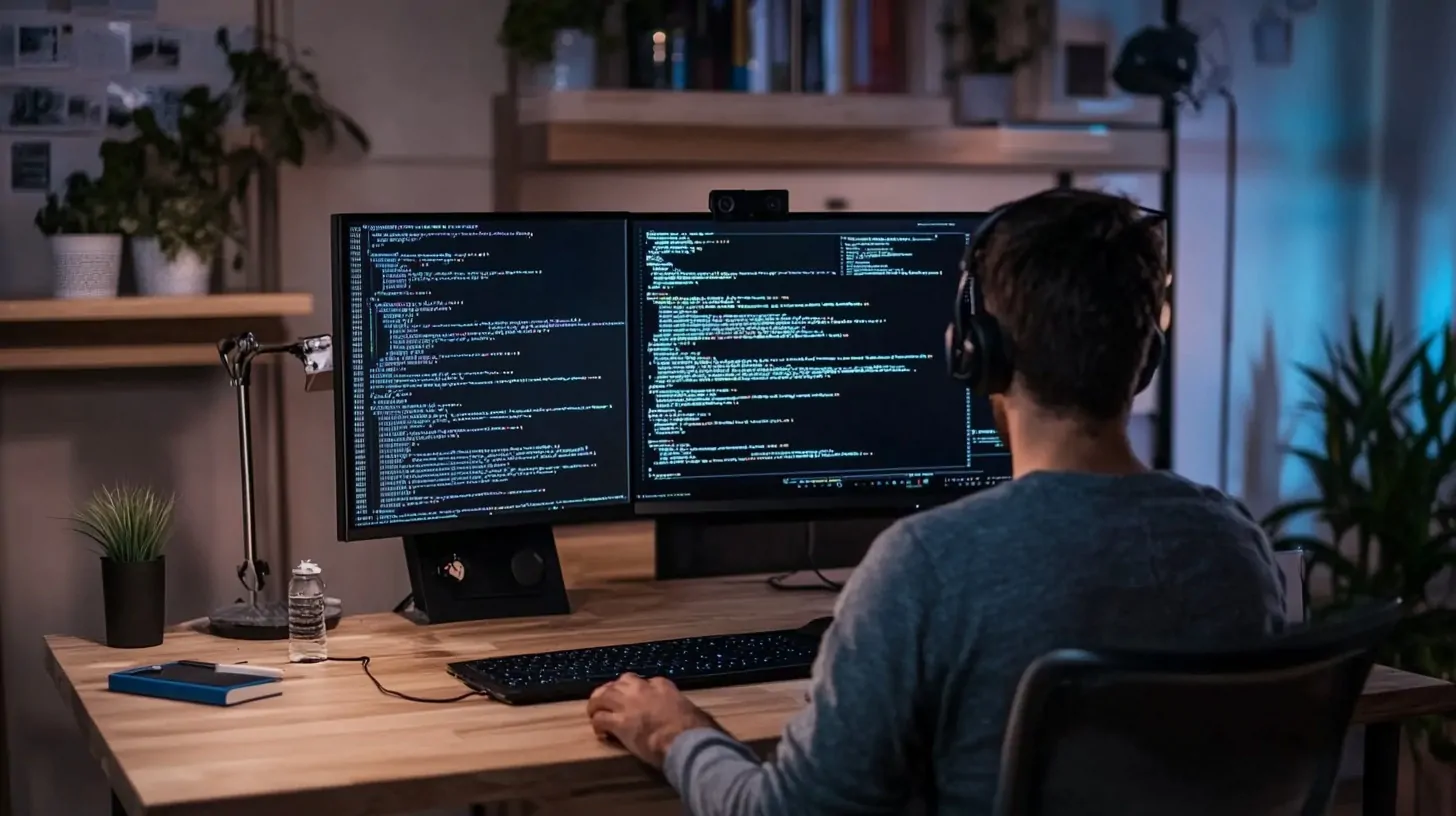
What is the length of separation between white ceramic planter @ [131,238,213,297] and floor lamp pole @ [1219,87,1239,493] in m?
2.19

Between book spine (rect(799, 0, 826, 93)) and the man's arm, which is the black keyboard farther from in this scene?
book spine (rect(799, 0, 826, 93))

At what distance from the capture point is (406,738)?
1.70 m

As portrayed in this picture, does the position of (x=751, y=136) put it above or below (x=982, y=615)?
above

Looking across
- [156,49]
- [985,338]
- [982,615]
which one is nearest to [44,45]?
[156,49]

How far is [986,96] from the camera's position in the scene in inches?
134

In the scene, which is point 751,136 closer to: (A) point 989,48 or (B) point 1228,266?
(A) point 989,48

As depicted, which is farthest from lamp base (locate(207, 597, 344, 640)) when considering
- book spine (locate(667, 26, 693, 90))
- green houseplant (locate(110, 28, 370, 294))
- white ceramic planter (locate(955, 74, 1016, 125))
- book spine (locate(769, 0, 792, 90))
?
white ceramic planter (locate(955, 74, 1016, 125))

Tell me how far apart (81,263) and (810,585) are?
127cm

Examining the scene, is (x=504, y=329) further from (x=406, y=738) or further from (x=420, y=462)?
(x=406, y=738)

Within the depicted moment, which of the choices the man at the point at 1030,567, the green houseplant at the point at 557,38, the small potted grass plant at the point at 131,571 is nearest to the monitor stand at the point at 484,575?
the small potted grass plant at the point at 131,571

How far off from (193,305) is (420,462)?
90 centimetres

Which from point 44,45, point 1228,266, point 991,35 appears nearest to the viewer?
point 44,45

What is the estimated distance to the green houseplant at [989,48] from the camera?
3414 millimetres

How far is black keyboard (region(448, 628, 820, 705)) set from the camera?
1.85 m
